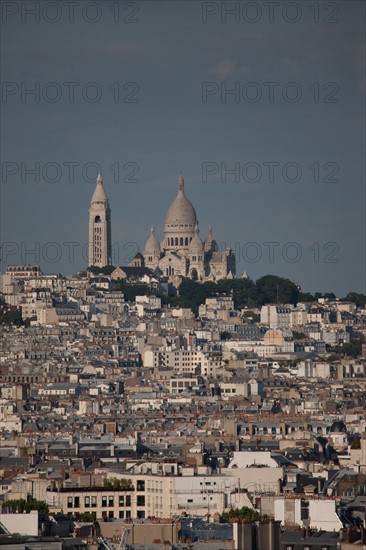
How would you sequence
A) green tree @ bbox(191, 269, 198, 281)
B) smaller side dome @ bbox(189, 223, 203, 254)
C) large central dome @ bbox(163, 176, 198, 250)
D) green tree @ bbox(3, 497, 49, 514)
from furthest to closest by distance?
large central dome @ bbox(163, 176, 198, 250)
smaller side dome @ bbox(189, 223, 203, 254)
green tree @ bbox(191, 269, 198, 281)
green tree @ bbox(3, 497, 49, 514)

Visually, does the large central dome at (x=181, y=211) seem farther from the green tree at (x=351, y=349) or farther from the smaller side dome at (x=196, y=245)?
the green tree at (x=351, y=349)

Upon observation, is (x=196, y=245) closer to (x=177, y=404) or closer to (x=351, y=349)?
(x=351, y=349)

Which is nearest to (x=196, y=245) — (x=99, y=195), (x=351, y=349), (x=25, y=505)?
(x=99, y=195)

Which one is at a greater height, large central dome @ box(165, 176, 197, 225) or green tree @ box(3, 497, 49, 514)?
large central dome @ box(165, 176, 197, 225)

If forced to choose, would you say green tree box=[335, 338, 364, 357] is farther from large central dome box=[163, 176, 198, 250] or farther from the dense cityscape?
large central dome box=[163, 176, 198, 250]

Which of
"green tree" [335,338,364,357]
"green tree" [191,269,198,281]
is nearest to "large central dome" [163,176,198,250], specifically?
"green tree" [191,269,198,281]

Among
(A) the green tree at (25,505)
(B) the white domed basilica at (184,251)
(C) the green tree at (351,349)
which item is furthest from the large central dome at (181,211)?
(A) the green tree at (25,505)

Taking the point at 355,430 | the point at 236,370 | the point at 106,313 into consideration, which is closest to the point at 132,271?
the point at 106,313
